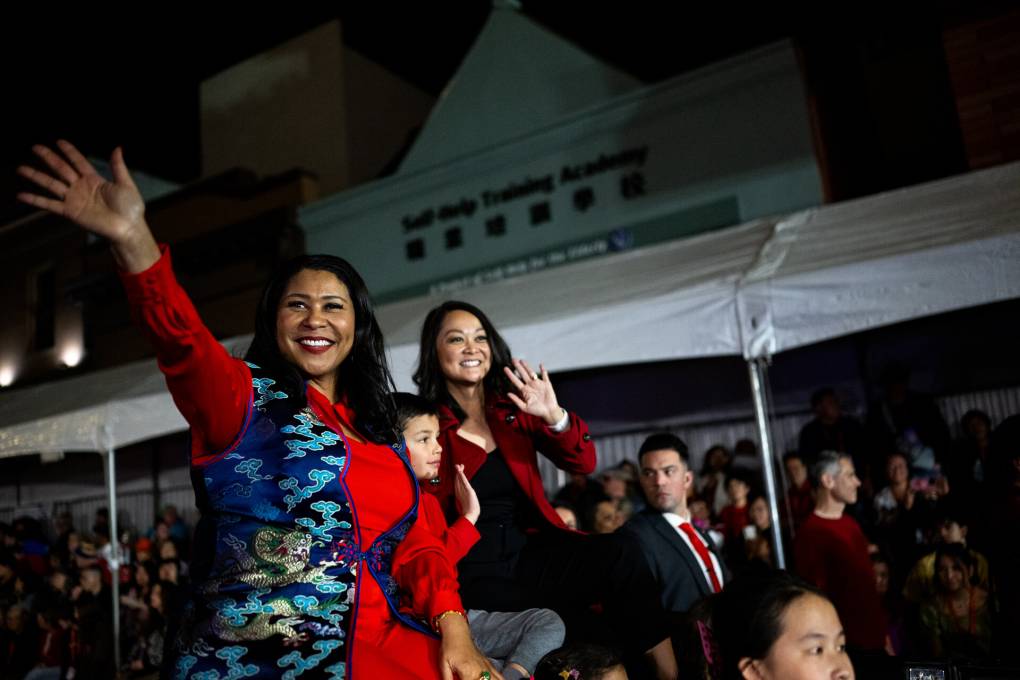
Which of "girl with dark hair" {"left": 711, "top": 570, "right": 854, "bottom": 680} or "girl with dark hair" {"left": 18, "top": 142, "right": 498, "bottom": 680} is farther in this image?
"girl with dark hair" {"left": 711, "top": 570, "right": 854, "bottom": 680}

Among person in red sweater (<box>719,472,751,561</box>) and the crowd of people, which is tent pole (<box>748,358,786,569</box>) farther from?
person in red sweater (<box>719,472,751,561</box>)

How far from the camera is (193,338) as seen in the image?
1.74m

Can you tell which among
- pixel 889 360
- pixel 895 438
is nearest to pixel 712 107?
pixel 889 360

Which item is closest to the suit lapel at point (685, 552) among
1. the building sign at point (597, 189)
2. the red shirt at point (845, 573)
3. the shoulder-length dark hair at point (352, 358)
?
the red shirt at point (845, 573)

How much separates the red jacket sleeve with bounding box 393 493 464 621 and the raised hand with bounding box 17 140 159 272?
91 cm

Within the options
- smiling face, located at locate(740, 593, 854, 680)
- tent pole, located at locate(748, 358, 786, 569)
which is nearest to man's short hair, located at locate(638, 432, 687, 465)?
tent pole, located at locate(748, 358, 786, 569)

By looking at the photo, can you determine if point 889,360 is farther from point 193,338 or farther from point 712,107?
point 193,338

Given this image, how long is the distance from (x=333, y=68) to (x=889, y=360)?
9857 millimetres

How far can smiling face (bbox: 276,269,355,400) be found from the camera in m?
2.19

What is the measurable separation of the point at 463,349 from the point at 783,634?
1.58 metres

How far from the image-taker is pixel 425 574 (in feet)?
6.64

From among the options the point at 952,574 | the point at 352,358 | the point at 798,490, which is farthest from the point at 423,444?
the point at 798,490

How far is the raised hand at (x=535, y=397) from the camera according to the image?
3014mm

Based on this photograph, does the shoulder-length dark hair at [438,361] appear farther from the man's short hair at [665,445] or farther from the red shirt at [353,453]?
the man's short hair at [665,445]
